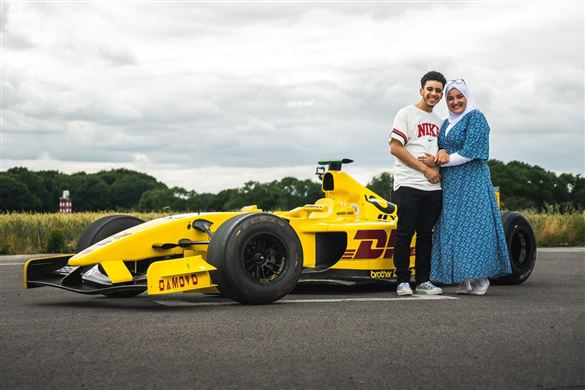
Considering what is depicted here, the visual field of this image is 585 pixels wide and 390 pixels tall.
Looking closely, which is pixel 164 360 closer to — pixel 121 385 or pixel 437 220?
pixel 121 385

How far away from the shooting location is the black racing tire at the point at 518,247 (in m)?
9.96

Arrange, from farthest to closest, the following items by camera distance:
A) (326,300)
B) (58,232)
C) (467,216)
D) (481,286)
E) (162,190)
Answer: (162,190), (58,232), (481,286), (467,216), (326,300)

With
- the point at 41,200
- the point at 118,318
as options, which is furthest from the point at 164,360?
the point at 41,200

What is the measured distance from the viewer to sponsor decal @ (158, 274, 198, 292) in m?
7.27

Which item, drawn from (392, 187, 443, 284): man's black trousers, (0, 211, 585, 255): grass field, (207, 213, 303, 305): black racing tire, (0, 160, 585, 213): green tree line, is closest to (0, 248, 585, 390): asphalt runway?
(207, 213, 303, 305): black racing tire

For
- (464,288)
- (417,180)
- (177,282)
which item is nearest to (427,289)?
(464,288)

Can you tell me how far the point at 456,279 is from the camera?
850cm

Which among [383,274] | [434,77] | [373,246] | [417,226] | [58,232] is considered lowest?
[383,274]

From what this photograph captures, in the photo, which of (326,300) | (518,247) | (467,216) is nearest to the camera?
(326,300)

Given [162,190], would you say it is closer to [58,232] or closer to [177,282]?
[58,232]

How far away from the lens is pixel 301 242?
8.56 m

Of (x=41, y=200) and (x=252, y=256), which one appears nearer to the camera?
(x=252, y=256)

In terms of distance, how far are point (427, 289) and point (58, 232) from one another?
41.0 ft

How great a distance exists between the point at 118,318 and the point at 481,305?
3.09m
